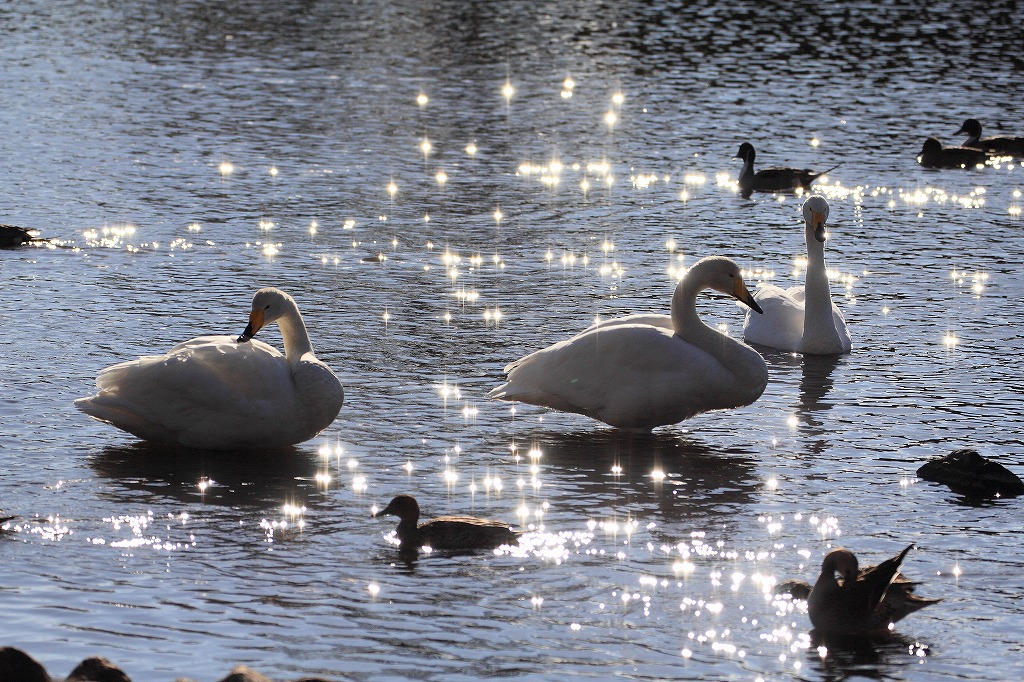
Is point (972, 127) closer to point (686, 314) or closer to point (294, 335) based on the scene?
point (686, 314)

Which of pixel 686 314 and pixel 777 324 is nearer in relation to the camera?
pixel 686 314

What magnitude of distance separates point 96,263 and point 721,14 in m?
27.4

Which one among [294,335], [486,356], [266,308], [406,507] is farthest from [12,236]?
[406,507]

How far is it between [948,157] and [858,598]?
1671cm

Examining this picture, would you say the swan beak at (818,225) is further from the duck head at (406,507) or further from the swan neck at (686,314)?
the duck head at (406,507)

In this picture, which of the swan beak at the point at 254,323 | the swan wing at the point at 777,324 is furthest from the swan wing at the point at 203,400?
the swan wing at the point at 777,324

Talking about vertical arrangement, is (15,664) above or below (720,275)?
below

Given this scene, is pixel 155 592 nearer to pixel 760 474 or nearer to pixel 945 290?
pixel 760 474

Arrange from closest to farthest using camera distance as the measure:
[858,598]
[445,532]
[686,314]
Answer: [858,598] → [445,532] → [686,314]

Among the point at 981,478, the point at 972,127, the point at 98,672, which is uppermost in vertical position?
the point at 972,127

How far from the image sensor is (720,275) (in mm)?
12445

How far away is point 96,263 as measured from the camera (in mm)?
16906

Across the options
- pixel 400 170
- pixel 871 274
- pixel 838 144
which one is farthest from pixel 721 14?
pixel 871 274

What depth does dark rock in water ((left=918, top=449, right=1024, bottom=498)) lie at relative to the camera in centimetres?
1047
